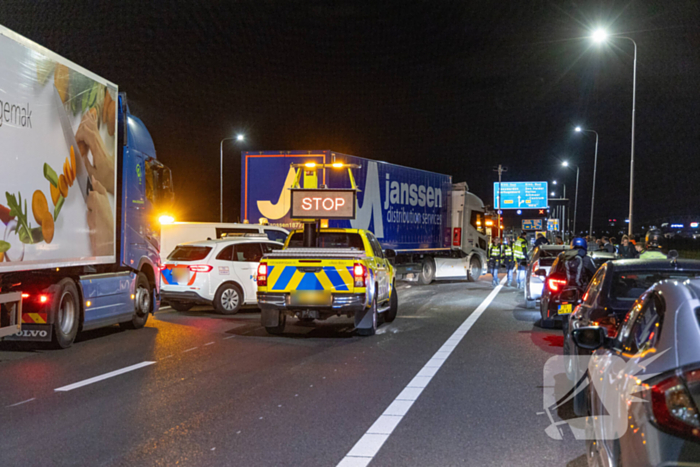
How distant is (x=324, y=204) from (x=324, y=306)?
15.9 feet

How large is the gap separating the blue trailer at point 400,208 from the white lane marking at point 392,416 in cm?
659

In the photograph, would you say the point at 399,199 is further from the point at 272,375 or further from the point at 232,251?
the point at 272,375

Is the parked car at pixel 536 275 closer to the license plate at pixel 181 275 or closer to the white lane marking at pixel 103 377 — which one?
the license plate at pixel 181 275

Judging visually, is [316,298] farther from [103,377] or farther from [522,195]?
[522,195]

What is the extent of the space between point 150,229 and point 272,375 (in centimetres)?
654

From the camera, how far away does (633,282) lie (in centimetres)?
750

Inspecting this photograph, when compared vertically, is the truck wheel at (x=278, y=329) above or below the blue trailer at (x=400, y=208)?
below

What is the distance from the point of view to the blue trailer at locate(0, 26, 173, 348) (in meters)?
8.98

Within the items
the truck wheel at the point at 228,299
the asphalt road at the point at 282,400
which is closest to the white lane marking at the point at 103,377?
the asphalt road at the point at 282,400

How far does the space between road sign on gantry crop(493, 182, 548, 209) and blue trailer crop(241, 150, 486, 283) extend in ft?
98.5

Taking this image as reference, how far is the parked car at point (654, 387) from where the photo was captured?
255 centimetres

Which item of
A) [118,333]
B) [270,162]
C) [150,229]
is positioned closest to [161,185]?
[150,229]

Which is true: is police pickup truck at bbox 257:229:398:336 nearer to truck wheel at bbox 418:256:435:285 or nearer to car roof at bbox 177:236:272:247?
car roof at bbox 177:236:272:247

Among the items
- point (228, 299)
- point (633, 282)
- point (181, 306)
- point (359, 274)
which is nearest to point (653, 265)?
point (633, 282)
